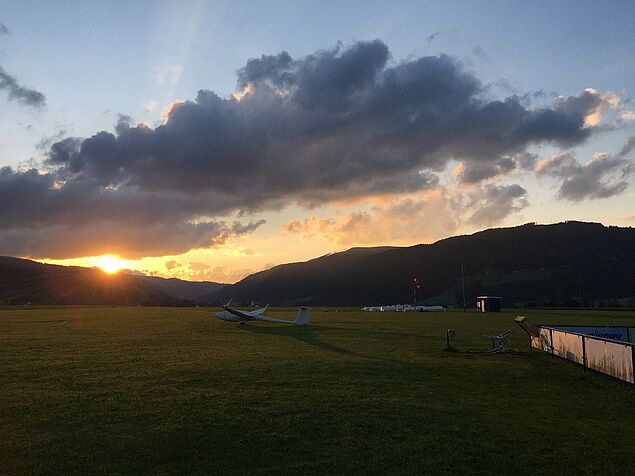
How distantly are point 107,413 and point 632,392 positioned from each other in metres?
13.4

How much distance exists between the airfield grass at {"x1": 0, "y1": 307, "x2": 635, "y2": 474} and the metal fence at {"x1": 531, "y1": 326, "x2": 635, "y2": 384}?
55 centimetres

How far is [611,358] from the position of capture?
15828mm

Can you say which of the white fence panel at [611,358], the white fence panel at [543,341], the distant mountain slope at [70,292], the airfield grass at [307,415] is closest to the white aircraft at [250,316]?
the white fence panel at [543,341]

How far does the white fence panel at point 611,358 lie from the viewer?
1459 cm

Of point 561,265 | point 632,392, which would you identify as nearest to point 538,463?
point 632,392

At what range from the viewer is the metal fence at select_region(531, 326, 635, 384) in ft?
48.3

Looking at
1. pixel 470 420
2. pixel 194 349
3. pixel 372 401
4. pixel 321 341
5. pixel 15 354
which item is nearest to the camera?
pixel 470 420

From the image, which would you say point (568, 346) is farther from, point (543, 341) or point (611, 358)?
point (611, 358)

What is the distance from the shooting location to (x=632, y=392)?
13453mm

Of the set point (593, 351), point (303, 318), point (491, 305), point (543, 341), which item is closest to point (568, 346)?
point (593, 351)

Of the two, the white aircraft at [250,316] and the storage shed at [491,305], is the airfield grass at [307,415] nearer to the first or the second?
the white aircraft at [250,316]

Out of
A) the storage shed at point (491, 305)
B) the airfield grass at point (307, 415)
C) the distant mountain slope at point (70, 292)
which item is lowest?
the airfield grass at point (307, 415)

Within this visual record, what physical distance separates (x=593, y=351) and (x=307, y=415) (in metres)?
12.1

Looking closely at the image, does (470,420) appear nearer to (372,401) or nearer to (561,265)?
(372,401)
